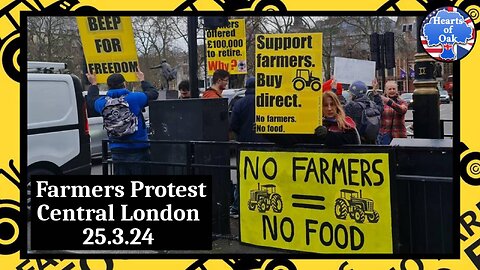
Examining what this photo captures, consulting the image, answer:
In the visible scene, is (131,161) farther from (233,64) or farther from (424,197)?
(233,64)

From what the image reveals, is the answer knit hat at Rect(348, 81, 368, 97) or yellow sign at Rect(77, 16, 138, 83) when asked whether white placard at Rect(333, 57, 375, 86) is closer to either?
knit hat at Rect(348, 81, 368, 97)

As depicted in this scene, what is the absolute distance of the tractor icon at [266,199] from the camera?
525 centimetres

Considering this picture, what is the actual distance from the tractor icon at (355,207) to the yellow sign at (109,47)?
247 cm

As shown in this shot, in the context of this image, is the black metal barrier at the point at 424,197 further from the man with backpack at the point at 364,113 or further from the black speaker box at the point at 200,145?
the man with backpack at the point at 364,113

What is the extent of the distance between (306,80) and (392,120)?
321 cm

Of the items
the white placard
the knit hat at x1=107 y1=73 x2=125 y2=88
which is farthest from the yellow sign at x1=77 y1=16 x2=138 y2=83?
the white placard

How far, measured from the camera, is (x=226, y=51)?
356 inches

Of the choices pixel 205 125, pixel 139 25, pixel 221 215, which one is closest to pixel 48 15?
pixel 139 25

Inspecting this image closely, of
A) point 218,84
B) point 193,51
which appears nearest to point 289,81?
point 193,51

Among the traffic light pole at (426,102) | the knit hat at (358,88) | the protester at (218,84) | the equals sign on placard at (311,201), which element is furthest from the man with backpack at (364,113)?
the equals sign on placard at (311,201)

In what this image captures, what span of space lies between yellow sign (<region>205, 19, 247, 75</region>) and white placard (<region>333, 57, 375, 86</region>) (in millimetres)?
1924

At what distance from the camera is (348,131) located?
17.0 ft

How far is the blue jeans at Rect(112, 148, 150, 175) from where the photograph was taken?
20.4 feet

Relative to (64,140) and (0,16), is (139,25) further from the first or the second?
(64,140)
